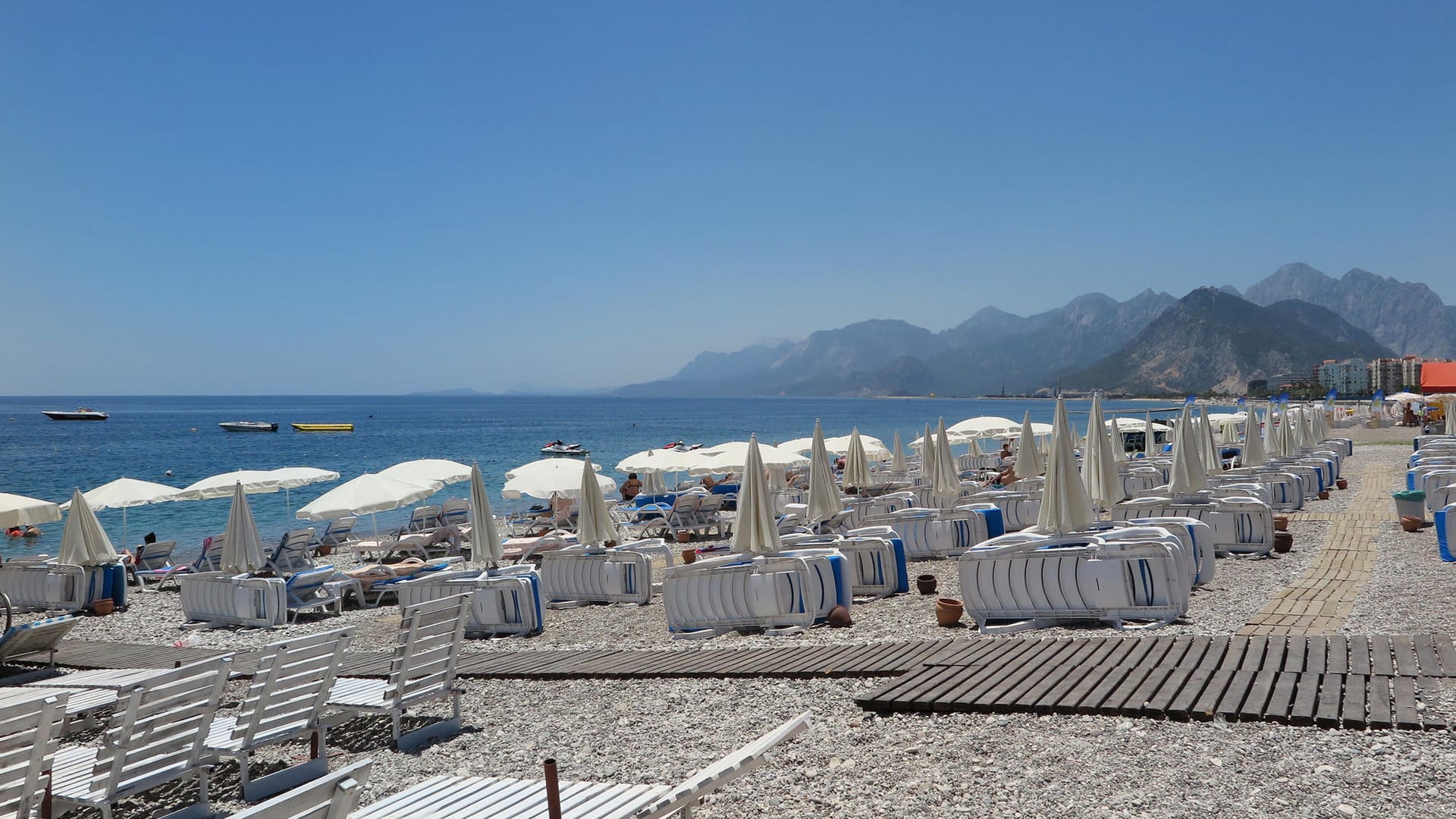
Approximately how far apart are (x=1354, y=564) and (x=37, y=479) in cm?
5520

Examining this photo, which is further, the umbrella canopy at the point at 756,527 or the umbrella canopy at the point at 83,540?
the umbrella canopy at the point at 83,540

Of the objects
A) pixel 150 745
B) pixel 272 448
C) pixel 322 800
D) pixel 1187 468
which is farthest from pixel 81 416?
pixel 322 800

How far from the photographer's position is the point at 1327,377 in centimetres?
15938

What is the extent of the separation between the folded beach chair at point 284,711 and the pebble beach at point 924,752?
0.29 metres

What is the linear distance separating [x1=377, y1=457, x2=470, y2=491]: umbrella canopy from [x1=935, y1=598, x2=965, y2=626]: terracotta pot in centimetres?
1013

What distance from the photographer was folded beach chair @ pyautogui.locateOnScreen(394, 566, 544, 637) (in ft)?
32.6

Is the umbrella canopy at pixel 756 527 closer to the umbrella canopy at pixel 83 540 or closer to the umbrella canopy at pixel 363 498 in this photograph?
the umbrella canopy at pixel 363 498

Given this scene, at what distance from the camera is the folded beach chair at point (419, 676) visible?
5.79 m

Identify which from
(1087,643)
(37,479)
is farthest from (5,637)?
(37,479)

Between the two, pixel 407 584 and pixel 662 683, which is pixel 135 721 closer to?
pixel 662 683

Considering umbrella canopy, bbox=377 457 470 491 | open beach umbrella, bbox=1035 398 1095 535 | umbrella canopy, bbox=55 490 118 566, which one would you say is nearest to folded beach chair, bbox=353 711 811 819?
open beach umbrella, bbox=1035 398 1095 535

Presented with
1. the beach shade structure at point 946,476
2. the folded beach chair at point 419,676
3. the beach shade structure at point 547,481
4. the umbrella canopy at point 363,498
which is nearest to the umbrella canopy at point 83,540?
the umbrella canopy at point 363,498

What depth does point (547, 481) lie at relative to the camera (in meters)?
16.2

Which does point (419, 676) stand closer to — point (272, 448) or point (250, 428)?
point (272, 448)
